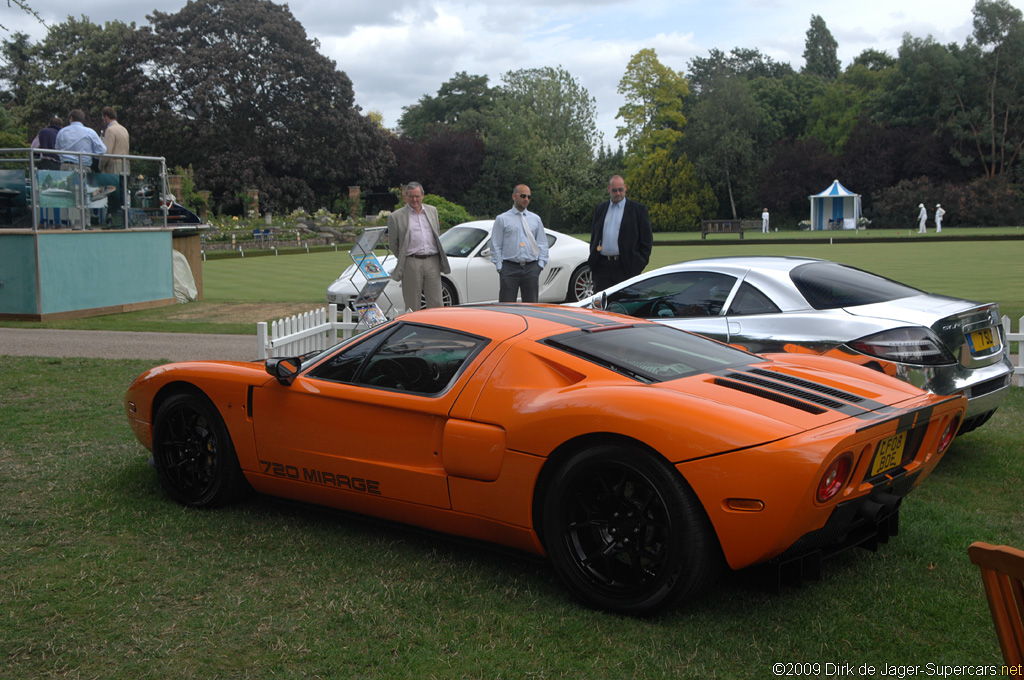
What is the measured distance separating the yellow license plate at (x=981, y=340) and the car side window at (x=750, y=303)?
1.21m

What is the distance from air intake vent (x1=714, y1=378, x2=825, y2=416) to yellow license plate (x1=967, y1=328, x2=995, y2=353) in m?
2.74

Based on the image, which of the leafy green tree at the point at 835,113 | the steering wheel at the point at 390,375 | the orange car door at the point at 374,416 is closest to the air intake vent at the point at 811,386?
the orange car door at the point at 374,416

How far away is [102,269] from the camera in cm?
1594

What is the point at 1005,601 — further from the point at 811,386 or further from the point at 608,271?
the point at 608,271

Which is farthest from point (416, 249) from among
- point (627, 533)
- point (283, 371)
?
point (627, 533)

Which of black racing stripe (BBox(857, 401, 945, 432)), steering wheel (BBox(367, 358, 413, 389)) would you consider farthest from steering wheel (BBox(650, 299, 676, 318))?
black racing stripe (BBox(857, 401, 945, 432))

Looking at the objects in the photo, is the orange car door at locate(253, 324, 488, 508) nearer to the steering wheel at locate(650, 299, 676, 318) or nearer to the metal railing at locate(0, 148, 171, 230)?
the steering wheel at locate(650, 299, 676, 318)

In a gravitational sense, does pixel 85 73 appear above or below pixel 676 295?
above

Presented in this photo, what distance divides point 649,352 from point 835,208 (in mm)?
63164

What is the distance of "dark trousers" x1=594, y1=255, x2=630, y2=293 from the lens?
10805mm

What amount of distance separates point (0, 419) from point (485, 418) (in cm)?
529

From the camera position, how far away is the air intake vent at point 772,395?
12.1 feet

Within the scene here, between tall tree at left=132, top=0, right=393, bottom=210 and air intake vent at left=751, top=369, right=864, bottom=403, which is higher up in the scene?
tall tree at left=132, top=0, right=393, bottom=210

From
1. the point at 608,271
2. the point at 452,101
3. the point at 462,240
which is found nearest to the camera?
Result: the point at 608,271
